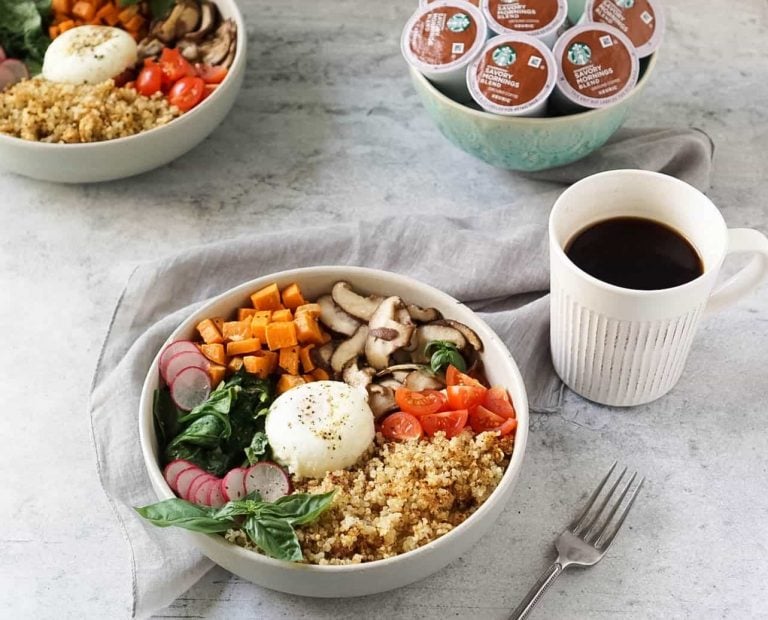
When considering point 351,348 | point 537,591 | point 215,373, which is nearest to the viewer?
point 537,591

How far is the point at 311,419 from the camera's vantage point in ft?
6.07

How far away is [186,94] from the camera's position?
98.6 inches

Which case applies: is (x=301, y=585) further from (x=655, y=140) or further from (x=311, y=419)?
(x=655, y=140)

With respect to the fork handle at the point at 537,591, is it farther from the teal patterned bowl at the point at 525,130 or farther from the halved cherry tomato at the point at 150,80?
the halved cherry tomato at the point at 150,80

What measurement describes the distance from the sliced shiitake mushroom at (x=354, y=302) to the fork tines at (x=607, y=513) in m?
0.56

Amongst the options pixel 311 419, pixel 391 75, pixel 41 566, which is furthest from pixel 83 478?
pixel 391 75

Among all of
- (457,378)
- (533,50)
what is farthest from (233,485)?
(533,50)

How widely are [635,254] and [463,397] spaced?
1.39 ft

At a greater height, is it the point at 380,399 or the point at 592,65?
the point at 592,65

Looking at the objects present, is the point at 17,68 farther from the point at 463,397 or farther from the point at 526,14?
the point at 463,397

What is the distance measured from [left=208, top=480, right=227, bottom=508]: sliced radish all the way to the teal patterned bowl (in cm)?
100

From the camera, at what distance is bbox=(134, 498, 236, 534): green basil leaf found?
166 centimetres

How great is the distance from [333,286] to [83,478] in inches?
24.3

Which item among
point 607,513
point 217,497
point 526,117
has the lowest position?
point 607,513
